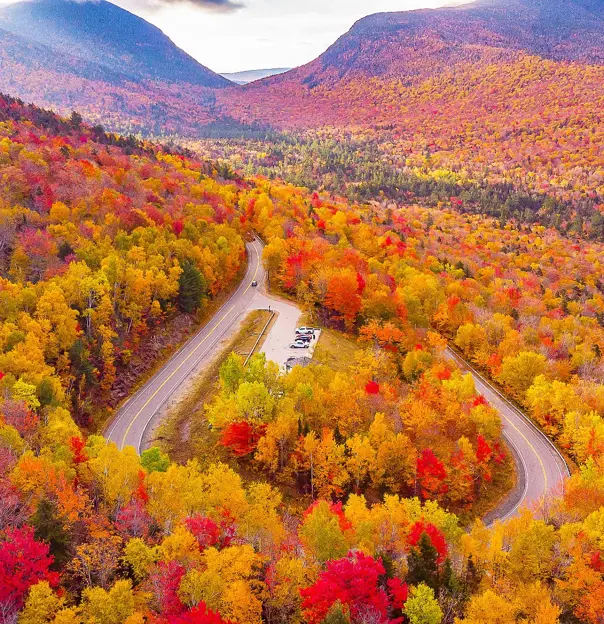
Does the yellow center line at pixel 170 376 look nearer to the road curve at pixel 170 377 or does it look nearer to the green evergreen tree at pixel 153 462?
the road curve at pixel 170 377

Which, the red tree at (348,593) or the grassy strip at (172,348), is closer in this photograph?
the red tree at (348,593)

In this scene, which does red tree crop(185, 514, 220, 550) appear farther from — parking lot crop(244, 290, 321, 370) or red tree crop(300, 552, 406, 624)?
parking lot crop(244, 290, 321, 370)

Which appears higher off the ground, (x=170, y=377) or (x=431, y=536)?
(x=431, y=536)

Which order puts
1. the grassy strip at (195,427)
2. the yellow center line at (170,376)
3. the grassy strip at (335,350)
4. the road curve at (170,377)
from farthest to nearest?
the grassy strip at (335,350) < the yellow center line at (170,376) < the road curve at (170,377) < the grassy strip at (195,427)

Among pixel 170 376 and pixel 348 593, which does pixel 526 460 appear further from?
pixel 170 376

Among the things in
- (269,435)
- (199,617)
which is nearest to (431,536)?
(199,617)

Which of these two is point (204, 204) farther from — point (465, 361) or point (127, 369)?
point (465, 361)

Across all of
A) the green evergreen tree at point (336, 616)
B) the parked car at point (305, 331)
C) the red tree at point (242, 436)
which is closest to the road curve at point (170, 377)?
the red tree at point (242, 436)
